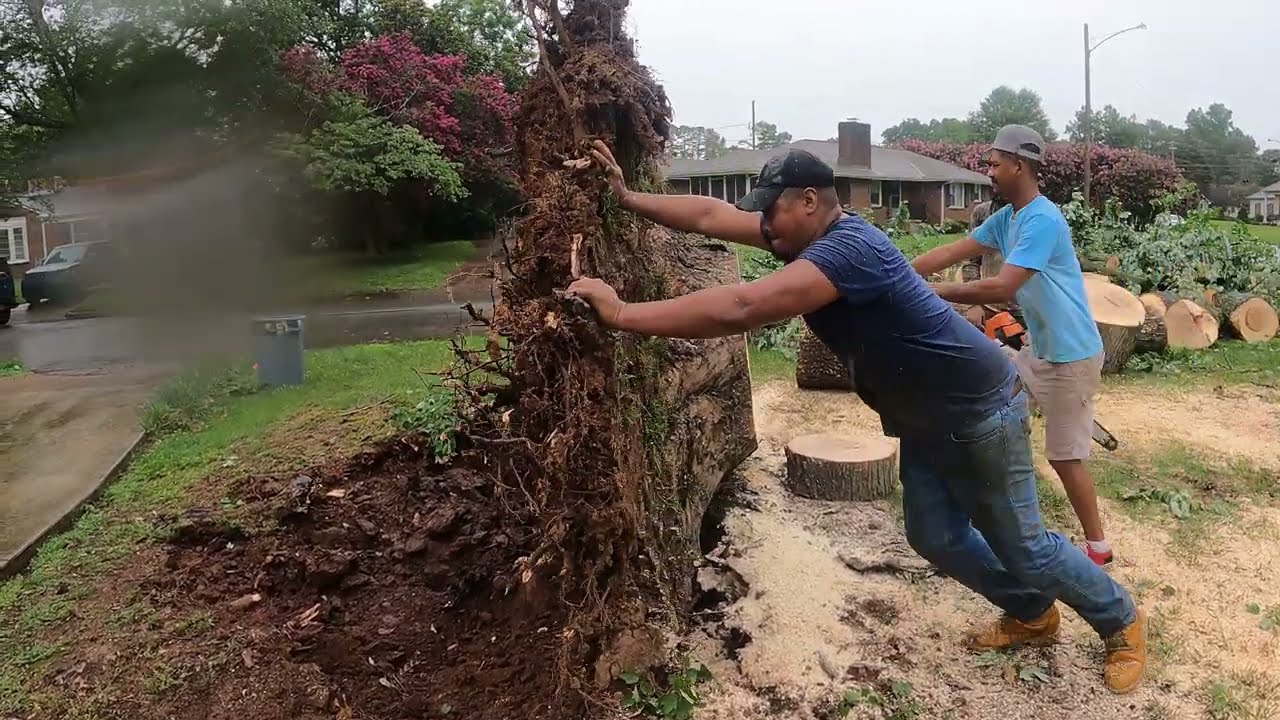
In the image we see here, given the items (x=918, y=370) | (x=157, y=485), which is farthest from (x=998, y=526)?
(x=157, y=485)

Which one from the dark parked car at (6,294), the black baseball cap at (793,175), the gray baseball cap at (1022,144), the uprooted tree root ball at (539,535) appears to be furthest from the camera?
the dark parked car at (6,294)

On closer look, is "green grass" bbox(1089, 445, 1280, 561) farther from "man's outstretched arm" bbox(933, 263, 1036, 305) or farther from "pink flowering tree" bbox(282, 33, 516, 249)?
"pink flowering tree" bbox(282, 33, 516, 249)

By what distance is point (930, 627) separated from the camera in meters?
3.32

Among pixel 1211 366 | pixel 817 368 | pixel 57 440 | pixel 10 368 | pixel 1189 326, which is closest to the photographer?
pixel 57 440

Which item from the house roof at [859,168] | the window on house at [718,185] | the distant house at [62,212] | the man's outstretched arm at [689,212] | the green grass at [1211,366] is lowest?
the green grass at [1211,366]

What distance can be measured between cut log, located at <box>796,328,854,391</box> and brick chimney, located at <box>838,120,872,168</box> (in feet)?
79.9

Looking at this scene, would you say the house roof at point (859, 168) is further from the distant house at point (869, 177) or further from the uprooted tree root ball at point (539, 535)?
the uprooted tree root ball at point (539, 535)

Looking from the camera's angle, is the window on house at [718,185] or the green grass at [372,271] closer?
the green grass at [372,271]

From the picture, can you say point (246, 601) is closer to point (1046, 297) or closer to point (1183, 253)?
point (1046, 297)

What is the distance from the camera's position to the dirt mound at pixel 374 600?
275 centimetres

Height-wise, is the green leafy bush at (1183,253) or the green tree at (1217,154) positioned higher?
the green tree at (1217,154)

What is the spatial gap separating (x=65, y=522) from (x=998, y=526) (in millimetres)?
4522

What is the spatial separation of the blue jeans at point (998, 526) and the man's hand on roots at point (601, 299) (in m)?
1.13

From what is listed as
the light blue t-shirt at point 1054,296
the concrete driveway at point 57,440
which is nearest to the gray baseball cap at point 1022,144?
the light blue t-shirt at point 1054,296
